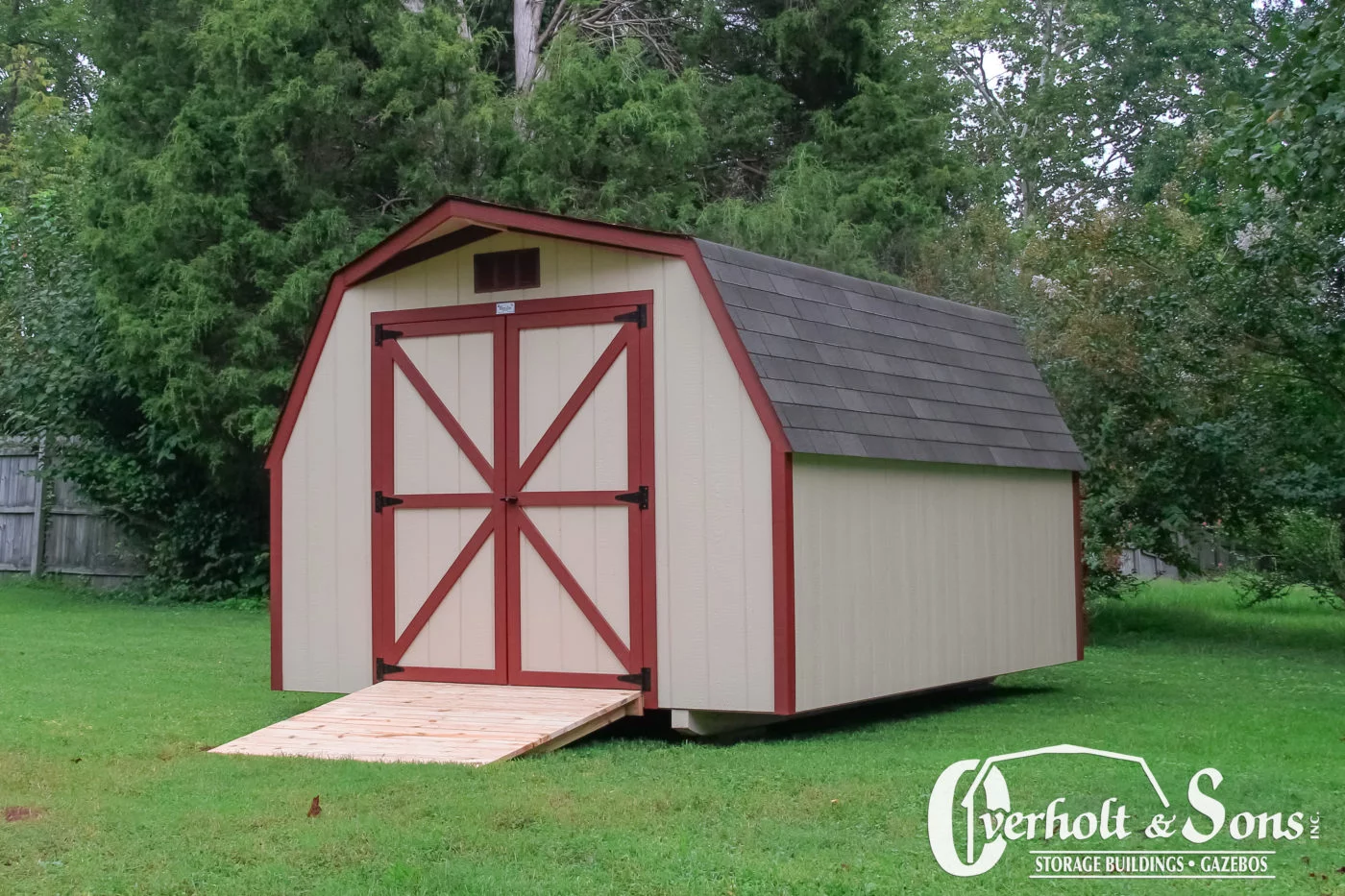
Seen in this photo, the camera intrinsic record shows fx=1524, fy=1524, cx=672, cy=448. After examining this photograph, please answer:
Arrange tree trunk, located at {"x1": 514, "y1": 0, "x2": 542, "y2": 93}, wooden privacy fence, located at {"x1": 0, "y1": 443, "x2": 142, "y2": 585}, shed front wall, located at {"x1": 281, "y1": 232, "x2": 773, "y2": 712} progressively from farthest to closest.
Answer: tree trunk, located at {"x1": 514, "y1": 0, "x2": 542, "y2": 93}
wooden privacy fence, located at {"x1": 0, "y1": 443, "x2": 142, "y2": 585}
shed front wall, located at {"x1": 281, "y1": 232, "x2": 773, "y2": 712}

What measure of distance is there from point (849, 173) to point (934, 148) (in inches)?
61.6

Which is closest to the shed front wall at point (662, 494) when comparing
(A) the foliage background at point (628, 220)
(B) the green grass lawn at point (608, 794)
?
(B) the green grass lawn at point (608, 794)

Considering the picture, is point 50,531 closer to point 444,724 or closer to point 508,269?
point 508,269

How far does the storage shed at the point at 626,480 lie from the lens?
8258 mm

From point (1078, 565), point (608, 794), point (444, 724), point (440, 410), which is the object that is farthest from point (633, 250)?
point (1078, 565)

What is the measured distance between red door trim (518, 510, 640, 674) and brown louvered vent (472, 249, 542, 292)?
4.46 feet

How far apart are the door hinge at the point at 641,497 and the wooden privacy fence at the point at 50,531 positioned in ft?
39.8

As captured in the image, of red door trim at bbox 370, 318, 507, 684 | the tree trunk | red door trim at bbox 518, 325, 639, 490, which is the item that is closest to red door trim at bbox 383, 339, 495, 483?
red door trim at bbox 370, 318, 507, 684

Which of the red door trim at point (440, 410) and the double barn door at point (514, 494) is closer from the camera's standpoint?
the double barn door at point (514, 494)

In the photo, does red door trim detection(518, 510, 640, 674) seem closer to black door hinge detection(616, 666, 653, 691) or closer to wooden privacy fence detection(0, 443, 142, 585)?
black door hinge detection(616, 666, 653, 691)

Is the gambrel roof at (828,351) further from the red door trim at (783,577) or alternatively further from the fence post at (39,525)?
the fence post at (39,525)

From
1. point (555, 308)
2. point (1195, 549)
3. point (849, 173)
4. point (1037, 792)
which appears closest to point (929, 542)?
point (555, 308)

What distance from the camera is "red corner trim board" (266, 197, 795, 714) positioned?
8.01m

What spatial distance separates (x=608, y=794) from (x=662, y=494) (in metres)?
2.42
